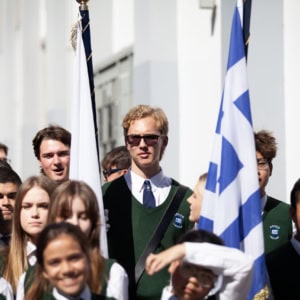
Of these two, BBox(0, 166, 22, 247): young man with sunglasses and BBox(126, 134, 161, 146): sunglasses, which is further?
BBox(0, 166, 22, 247): young man with sunglasses

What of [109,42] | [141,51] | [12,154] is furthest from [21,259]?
[12,154]

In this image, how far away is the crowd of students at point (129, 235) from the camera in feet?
15.3

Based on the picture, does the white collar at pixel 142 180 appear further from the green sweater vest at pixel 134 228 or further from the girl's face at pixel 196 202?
the girl's face at pixel 196 202

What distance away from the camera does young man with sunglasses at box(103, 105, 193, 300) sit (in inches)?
238

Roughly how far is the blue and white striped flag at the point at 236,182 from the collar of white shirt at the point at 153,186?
38 cm

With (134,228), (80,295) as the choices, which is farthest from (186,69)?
(80,295)

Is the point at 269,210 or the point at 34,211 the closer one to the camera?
the point at 34,211

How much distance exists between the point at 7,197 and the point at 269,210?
1.51 meters

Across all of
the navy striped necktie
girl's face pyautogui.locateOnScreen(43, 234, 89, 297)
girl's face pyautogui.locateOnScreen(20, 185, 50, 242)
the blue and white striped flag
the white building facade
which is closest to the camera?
girl's face pyautogui.locateOnScreen(43, 234, 89, 297)

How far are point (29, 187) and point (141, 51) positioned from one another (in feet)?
22.0

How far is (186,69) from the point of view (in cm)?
1132

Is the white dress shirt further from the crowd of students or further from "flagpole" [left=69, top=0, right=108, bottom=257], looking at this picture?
"flagpole" [left=69, top=0, right=108, bottom=257]

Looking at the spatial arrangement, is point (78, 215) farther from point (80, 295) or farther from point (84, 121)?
point (84, 121)

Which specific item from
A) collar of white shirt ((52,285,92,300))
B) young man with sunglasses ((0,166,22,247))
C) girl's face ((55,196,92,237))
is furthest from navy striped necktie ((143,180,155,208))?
collar of white shirt ((52,285,92,300))
